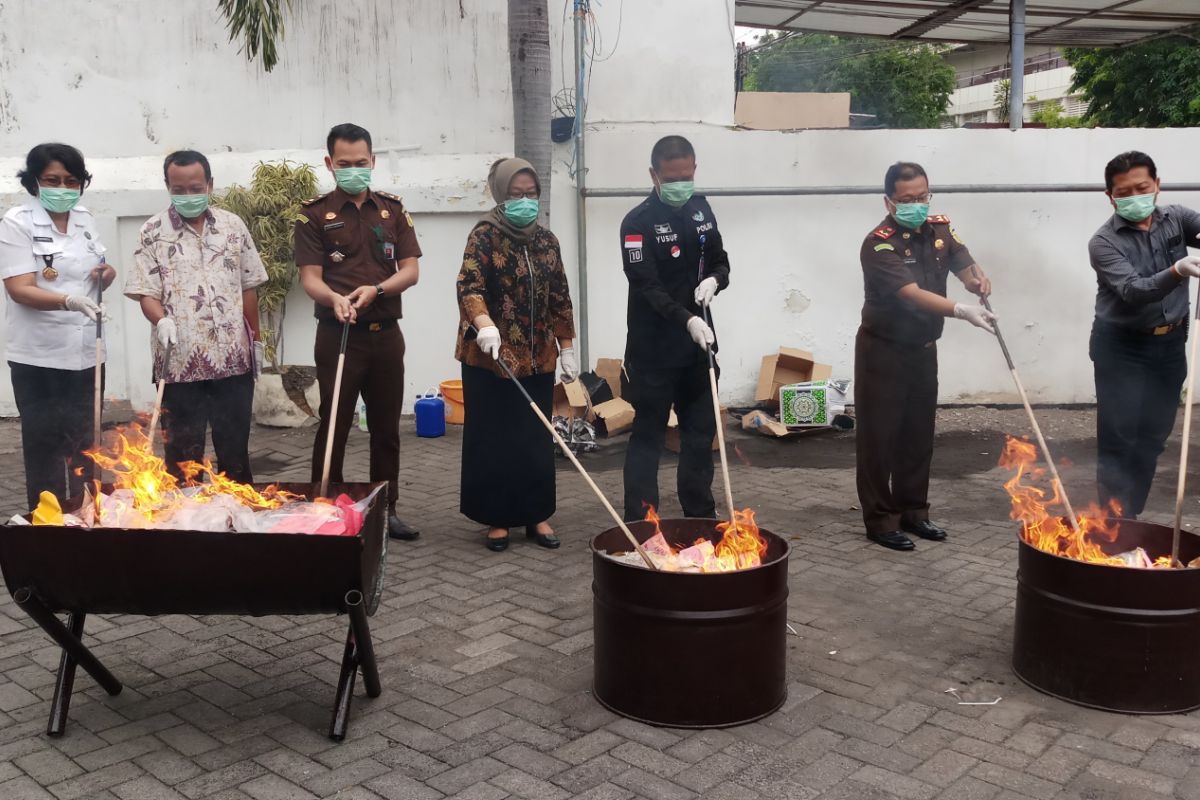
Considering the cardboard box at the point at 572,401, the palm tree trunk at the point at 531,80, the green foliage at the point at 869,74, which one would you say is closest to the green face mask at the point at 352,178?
the palm tree trunk at the point at 531,80

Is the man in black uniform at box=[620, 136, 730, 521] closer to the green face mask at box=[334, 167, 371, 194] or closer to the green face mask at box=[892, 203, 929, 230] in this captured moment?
the green face mask at box=[892, 203, 929, 230]

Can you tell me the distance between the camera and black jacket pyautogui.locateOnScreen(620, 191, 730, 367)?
5.58 metres

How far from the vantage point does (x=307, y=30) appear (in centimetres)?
945

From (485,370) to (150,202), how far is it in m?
5.23

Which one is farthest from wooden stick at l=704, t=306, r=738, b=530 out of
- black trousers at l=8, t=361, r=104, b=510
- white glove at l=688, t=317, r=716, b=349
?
black trousers at l=8, t=361, r=104, b=510

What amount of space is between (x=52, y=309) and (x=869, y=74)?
3287cm

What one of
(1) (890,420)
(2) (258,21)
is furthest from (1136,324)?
(2) (258,21)

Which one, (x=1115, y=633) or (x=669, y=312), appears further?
(x=669, y=312)

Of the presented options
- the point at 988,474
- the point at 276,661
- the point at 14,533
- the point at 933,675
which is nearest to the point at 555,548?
the point at 276,661

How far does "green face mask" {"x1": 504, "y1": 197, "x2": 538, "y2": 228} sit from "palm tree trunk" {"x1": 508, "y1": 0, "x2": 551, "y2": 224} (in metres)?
2.94

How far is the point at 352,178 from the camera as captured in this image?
551cm

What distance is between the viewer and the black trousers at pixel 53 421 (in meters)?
5.32

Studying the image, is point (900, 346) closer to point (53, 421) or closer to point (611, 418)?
point (611, 418)

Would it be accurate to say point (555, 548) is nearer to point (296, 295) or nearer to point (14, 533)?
point (14, 533)
